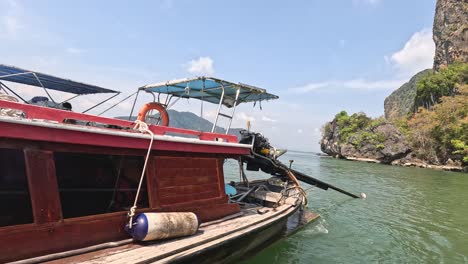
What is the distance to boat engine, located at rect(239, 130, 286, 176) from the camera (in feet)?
31.8

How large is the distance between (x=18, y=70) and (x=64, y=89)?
1.55 m

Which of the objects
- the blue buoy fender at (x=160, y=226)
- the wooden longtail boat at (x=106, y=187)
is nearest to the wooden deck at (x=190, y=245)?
the wooden longtail boat at (x=106, y=187)

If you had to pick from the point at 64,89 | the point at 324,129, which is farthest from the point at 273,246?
Answer: the point at 324,129

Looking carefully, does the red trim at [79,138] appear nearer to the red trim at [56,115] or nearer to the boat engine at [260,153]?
the red trim at [56,115]

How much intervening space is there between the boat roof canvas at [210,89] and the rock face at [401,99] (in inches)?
5698

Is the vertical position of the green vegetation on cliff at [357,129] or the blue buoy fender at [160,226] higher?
the green vegetation on cliff at [357,129]

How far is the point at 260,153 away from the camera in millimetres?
10312

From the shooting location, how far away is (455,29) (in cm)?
7788

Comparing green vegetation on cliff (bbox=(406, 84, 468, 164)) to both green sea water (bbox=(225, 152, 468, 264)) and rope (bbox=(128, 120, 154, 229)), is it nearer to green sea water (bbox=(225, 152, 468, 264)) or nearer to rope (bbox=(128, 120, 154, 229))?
green sea water (bbox=(225, 152, 468, 264))

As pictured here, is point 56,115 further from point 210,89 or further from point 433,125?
point 433,125

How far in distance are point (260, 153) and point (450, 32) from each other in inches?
3605

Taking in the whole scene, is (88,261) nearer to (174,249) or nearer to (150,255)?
(150,255)

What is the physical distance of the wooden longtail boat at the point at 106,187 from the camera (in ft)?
12.2

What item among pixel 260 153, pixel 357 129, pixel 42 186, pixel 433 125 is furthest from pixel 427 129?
pixel 42 186
